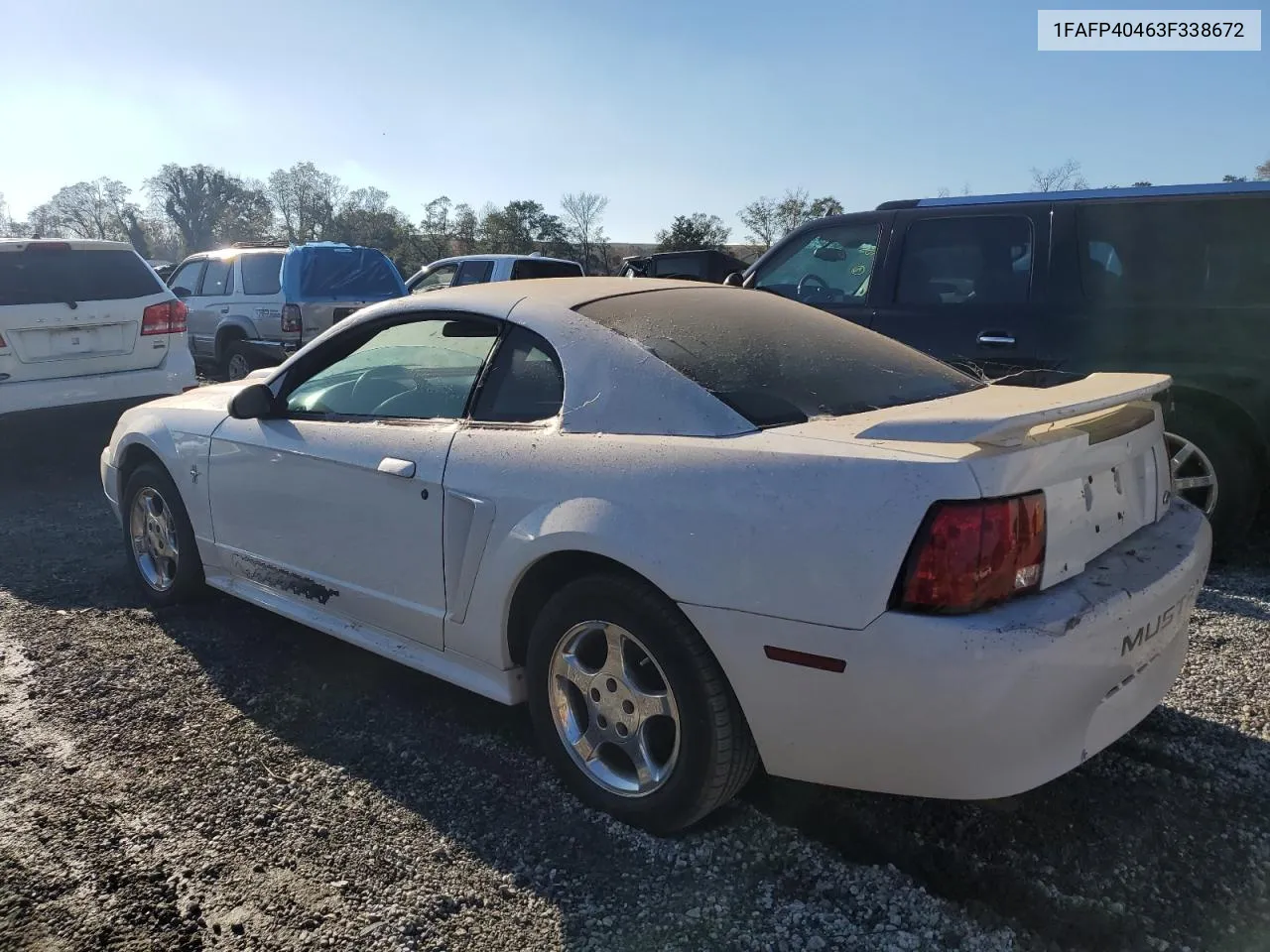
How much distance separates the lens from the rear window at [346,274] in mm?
10195

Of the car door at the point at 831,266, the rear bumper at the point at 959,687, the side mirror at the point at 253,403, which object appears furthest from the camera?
the car door at the point at 831,266

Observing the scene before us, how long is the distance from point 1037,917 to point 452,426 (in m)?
2.12

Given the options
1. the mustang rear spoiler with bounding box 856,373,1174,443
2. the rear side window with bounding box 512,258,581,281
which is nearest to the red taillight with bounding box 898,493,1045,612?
the mustang rear spoiler with bounding box 856,373,1174,443

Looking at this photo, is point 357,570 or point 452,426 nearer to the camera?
point 452,426

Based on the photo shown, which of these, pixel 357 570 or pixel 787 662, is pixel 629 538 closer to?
pixel 787 662

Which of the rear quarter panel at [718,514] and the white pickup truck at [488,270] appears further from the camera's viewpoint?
the white pickup truck at [488,270]

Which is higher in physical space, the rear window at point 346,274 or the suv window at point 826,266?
the rear window at point 346,274

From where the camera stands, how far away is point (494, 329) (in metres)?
3.08

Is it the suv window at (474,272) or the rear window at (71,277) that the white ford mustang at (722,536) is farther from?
the suv window at (474,272)

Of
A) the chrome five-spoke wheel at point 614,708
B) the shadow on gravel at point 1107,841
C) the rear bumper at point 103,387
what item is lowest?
the shadow on gravel at point 1107,841

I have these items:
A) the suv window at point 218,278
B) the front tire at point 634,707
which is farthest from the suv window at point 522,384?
the suv window at point 218,278

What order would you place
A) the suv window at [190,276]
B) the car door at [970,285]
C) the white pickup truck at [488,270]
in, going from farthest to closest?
the white pickup truck at [488,270] < the suv window at [190,276] < the car door at [970,285]

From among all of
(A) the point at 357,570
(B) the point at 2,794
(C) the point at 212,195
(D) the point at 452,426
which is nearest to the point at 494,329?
(D) the point at 452,426

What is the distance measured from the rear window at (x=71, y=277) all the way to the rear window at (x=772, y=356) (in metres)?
5.74
